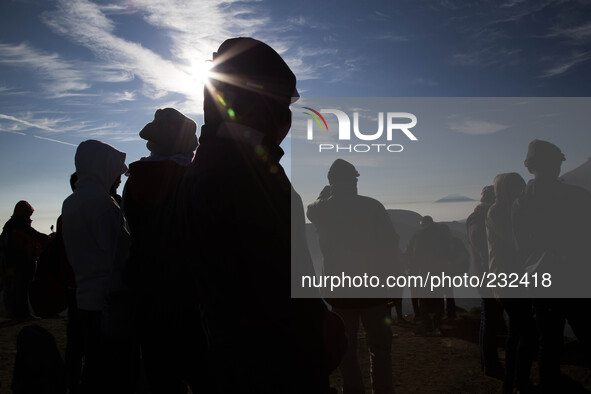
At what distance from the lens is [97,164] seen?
2.99 m

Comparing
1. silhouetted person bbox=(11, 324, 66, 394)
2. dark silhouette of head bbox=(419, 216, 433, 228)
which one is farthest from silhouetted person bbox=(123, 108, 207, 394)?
dark silhouette of head bbox=(419, 216, 433, 228)

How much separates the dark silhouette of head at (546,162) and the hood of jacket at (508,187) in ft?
2.41

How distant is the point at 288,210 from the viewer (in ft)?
3.30

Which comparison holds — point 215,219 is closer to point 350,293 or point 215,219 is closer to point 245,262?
point 245,262

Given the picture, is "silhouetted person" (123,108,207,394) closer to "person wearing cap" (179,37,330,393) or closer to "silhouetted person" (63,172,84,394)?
"person wearing cap" (179,37,330,393)

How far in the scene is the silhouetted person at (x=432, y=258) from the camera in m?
7.19

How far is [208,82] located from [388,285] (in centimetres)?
289

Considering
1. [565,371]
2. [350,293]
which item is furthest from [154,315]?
[565,371]

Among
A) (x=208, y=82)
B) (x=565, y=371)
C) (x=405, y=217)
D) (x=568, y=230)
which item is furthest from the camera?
(x=405, y=217)

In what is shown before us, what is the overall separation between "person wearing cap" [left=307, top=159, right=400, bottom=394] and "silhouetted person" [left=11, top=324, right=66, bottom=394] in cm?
224

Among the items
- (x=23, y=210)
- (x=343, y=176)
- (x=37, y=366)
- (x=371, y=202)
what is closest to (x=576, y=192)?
(x=371, y=202)

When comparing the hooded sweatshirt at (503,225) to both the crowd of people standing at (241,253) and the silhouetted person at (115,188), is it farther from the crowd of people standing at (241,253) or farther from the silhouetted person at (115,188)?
the silhouetted person at (115,188)

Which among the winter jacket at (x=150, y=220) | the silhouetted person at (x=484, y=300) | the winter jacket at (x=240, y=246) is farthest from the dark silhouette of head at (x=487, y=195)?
the winter jacket at (x=240, y=246)

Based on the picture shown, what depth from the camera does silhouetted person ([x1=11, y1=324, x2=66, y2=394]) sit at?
311 cm
